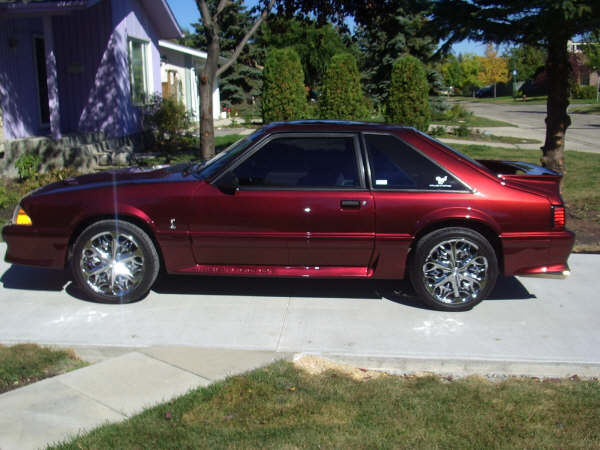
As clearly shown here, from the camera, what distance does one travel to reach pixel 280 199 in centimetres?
547

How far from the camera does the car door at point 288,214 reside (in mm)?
5453

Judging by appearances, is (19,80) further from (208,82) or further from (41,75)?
(208,82)

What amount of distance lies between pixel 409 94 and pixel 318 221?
47.8 feet

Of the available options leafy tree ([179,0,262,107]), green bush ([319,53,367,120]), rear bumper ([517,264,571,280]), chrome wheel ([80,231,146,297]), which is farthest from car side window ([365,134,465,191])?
leafy tree ([179,0,262,107])

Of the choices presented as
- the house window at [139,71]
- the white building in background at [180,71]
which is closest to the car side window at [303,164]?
the house window at [139,71]

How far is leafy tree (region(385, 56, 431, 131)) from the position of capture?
19047mm

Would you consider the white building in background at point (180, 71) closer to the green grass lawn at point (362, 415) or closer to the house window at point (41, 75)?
the house window at point (41, 75)

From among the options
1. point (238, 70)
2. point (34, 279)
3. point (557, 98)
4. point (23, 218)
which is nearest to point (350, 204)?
point (23, 218)

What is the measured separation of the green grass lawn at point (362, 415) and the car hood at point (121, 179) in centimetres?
225

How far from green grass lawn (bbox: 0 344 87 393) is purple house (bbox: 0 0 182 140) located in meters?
8.97

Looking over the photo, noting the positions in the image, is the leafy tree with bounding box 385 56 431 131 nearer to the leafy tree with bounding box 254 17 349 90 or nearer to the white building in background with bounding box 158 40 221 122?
the white building in background with bounding box 158 40 221 122

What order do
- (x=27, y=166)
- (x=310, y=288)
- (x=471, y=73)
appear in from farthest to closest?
(x=471, y=73) → (x=27, y=166) → (x=310, y=288)

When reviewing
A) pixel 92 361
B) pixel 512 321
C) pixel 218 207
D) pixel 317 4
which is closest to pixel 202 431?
pixel 92 361

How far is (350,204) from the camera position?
5434 mm
